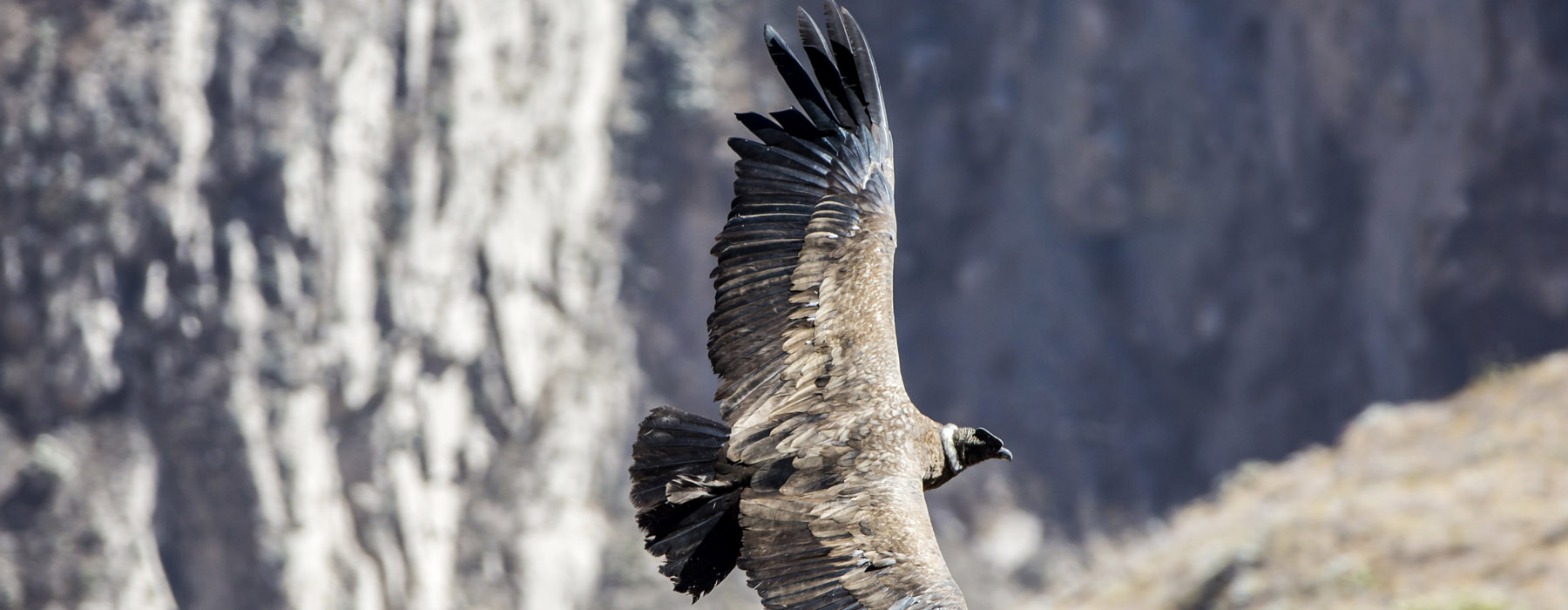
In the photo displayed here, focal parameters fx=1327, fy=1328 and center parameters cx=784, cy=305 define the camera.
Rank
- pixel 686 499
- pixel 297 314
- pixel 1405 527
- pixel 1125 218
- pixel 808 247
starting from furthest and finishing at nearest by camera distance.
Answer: pixel 1125 218 < pixel 297 314 < pixel 1405 527 < pixel 808 247 < pixel 686 499

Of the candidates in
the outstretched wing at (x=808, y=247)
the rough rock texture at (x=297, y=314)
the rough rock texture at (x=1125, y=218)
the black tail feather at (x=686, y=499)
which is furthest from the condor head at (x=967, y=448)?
the rough rock texture at (x=1125, y=218)

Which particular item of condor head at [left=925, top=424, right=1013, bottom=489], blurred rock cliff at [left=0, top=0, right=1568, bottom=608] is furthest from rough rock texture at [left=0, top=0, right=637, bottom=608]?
condor head at [left=925, top=424, right=1013, bottom=489]

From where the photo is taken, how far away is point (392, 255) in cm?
2420

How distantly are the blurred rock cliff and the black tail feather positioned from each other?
19303 mm

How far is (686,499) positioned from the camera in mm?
5285

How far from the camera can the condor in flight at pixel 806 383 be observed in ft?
16.4

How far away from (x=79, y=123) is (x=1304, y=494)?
19621mm

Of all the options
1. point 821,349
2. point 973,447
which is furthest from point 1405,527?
point 821,349

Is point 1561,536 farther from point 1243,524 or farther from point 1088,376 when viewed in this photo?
point 1088,376

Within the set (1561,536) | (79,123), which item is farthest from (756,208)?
(79,123)

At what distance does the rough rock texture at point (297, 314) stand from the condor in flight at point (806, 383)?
19.4 meters

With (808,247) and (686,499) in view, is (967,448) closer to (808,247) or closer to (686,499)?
(808,247)

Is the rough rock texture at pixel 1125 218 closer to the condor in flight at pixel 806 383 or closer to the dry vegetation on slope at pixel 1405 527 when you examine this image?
the dry vegetation on slope at pixel 1405 527

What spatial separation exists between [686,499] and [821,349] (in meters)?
0.80
